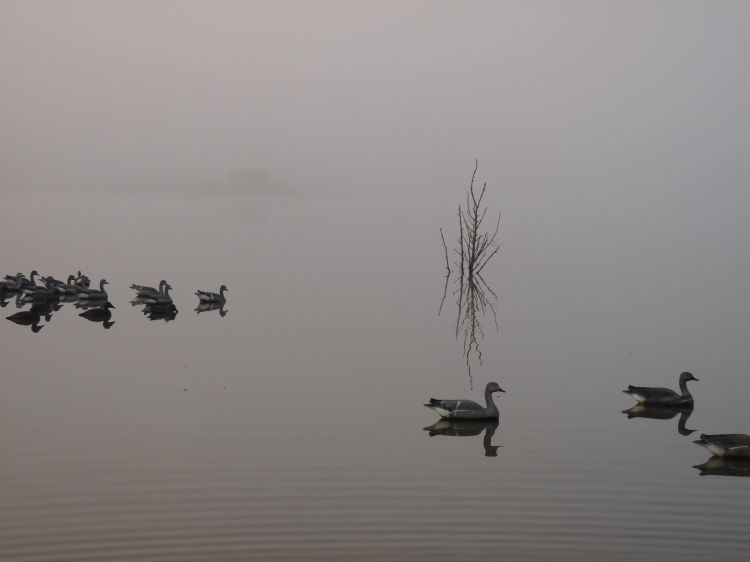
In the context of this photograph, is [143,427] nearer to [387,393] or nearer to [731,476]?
[387,393]

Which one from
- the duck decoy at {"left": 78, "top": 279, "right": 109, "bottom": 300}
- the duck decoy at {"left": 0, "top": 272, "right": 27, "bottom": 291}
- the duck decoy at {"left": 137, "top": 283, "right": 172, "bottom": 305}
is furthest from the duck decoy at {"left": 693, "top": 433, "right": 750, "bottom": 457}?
the duck decoy at {"left": 0, "top": 272, "right": 27, "bottom": 291}

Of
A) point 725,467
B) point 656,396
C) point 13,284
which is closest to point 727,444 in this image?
point 725,467

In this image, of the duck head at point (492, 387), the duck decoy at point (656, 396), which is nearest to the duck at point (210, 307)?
the duck head at point (492, 387)

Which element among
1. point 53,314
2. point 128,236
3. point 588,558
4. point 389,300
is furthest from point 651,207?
point 588,558

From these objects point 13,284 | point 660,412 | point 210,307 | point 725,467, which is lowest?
point 725,467

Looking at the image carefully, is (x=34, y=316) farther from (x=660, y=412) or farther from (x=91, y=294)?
(x=660, y=412)

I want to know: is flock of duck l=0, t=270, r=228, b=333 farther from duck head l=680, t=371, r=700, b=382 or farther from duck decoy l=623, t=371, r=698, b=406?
duck head l=680, t=371, r=700, b=382

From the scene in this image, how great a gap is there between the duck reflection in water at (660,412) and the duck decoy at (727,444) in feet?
5.88

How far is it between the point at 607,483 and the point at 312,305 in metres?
14.4

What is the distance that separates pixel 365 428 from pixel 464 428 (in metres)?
1.52

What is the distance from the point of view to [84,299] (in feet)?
86.2

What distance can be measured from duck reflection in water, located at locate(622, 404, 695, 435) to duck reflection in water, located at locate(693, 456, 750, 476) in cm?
191

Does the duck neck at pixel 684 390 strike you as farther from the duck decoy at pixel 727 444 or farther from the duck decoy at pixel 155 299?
the duck decoy at pixel 155 299

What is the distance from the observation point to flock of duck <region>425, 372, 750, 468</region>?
44.8 feet
